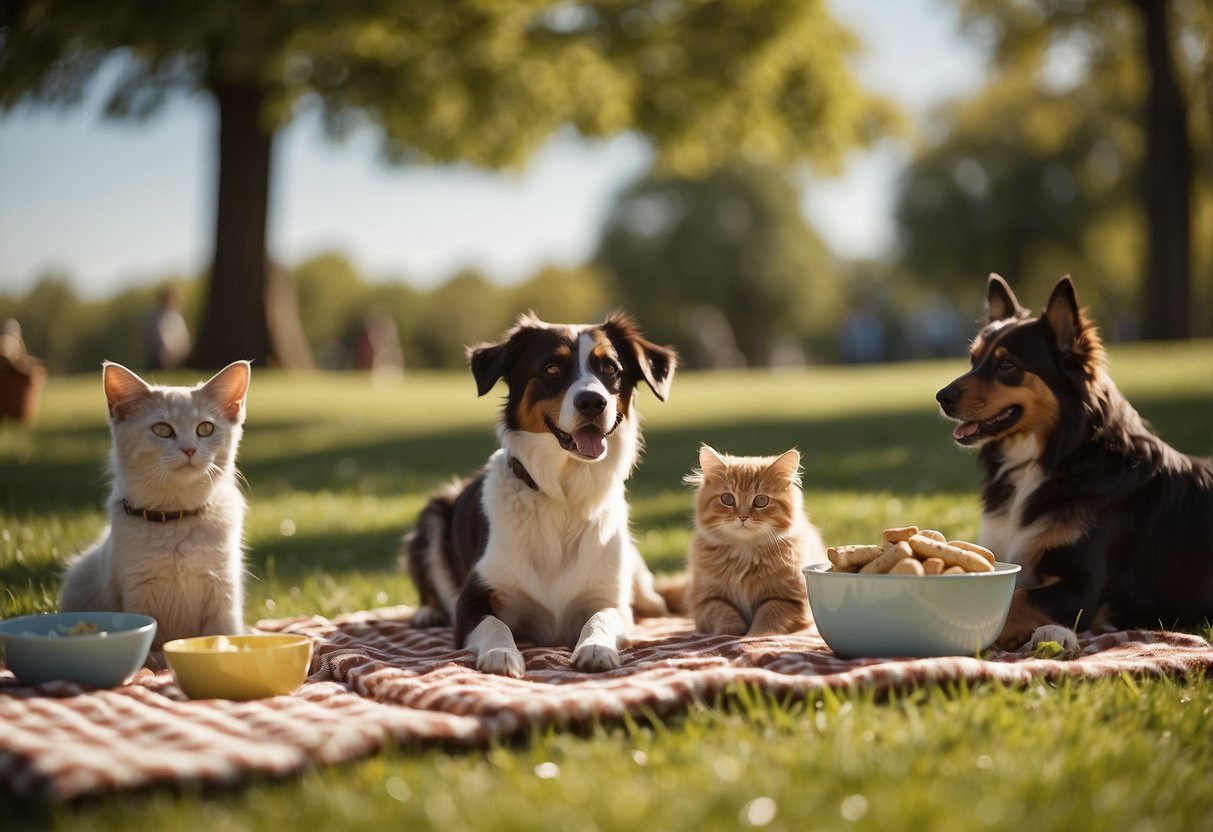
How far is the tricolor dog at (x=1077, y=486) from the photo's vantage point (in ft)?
15.8

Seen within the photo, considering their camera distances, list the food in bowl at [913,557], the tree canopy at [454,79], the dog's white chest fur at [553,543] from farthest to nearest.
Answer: the tree canopy at [454,79] → the dog's white chest fur at [553,543] → the food in bowl at [913,557]

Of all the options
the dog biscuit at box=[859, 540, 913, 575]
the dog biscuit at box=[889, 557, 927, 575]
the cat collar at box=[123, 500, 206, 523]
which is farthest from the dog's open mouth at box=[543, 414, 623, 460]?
the cat collar at box=[123, 500, 206, 523]

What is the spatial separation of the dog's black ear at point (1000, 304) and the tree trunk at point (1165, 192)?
22466 mm

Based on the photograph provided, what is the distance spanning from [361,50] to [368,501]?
1243 cm

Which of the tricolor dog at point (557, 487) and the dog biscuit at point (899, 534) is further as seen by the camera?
the tricolor dog at point (557, 487)

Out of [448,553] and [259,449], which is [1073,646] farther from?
[259,449]

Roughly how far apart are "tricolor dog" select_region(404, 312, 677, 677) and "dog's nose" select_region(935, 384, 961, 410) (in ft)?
3.95

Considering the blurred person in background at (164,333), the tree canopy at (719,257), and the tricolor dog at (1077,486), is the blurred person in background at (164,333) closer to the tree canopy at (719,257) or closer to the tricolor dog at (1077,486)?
the tricolor dog at (1077,486)

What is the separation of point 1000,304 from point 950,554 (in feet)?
5.36

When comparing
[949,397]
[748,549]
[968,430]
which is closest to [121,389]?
[748,549]

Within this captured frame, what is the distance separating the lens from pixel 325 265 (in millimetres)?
98688

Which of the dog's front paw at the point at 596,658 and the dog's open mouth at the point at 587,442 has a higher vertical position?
the dog's open mouth at the point at 587,442

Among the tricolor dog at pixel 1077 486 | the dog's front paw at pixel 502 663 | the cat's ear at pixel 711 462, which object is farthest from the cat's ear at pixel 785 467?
the dog's front paw at pixel 502 663

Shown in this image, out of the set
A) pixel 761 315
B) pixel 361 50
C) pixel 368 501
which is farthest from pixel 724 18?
pixel 761 315
